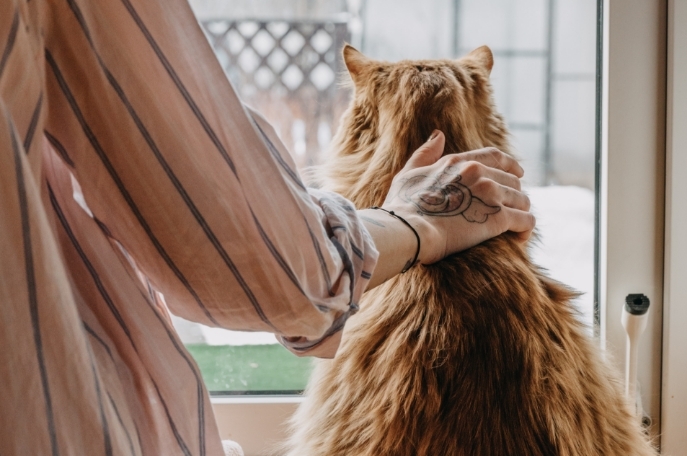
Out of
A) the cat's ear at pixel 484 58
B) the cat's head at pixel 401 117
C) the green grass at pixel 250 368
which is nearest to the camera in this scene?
the cat's head at pixel 401 117

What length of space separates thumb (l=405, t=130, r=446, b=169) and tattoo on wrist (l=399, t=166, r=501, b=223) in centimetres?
4

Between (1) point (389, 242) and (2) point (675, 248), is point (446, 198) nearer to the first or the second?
(1) point (389, 242)

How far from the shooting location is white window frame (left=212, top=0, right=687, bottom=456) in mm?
1072

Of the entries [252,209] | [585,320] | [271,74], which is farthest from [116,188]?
[271,74]

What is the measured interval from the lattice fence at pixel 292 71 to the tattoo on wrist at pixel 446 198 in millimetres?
525

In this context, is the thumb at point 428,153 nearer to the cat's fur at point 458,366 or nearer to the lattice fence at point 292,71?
the cat's fur at point 458,366

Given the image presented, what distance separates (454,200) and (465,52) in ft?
1.81

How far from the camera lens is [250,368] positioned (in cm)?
129

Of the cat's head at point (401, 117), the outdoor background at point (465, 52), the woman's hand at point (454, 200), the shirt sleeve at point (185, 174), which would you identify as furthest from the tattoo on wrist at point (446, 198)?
the outdoor background at point (465, 52)

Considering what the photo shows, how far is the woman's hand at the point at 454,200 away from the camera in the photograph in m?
0.71

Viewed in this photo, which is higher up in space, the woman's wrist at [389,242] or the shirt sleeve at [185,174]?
the shirt sleeve at [185,174]

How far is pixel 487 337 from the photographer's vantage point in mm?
675

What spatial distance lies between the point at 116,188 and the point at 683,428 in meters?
1.14

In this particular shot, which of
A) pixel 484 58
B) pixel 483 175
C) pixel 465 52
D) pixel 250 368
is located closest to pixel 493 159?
pixel 483 175
